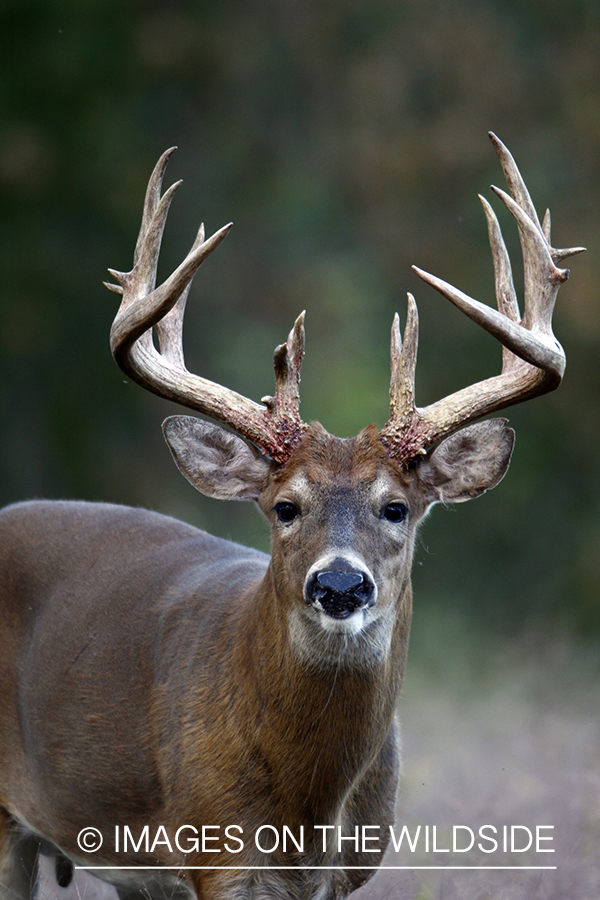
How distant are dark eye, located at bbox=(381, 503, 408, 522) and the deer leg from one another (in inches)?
78.0

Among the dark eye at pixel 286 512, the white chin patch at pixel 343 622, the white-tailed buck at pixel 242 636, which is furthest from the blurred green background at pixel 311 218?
the white chin patch at pixel 343 622

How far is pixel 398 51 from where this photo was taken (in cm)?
1666

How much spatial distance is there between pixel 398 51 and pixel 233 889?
1395 cm

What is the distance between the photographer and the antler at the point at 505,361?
14.5 ft

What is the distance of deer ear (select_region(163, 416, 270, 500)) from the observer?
185 inches

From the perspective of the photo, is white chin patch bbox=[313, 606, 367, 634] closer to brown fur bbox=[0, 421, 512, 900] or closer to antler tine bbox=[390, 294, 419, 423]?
brown fur bbox=[0, 421, 512, 900]

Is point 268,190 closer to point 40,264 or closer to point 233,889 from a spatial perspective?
point 40,264

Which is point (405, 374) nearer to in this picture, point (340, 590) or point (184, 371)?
point (184, 371)

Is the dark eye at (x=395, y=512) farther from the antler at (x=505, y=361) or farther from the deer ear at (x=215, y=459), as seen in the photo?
the deer ear at (x=215, y=459)

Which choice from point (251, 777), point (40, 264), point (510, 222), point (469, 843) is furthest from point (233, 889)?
point (510, 222)

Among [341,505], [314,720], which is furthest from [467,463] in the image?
[314,720]

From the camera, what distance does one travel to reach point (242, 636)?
457 cm

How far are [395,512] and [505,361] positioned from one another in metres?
0.70

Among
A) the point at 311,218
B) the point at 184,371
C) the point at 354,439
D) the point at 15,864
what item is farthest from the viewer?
the point at 311,218
